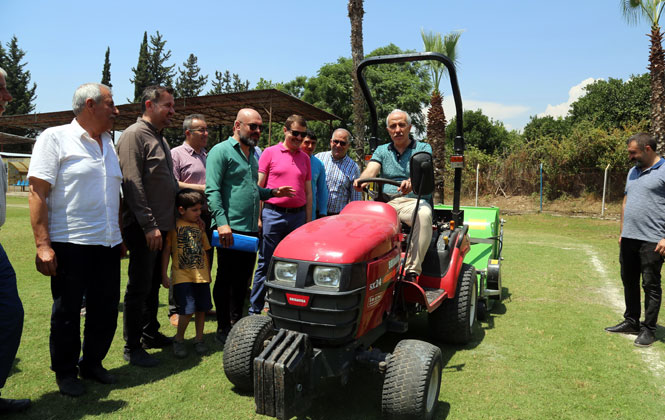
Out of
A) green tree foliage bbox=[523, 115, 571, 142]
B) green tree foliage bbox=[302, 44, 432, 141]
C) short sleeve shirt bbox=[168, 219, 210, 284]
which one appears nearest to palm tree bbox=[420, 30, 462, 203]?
green tree foliage bbox=[302, 44, 432, 141]

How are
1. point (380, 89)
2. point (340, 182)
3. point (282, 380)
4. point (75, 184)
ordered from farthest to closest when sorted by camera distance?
point (380, 89) < point (340, 182) < point (75, 184) < point (282, 380)

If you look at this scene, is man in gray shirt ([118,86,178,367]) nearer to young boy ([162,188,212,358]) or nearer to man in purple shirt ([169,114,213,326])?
young boy ([162,188,212,358])

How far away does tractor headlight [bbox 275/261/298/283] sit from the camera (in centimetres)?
284

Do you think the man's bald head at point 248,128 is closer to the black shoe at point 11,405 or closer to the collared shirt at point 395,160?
the collared shirt at point 395,160

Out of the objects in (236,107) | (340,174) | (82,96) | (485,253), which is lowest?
(485,253)

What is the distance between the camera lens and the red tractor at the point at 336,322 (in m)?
2.54

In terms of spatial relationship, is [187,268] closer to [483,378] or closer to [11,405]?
[11,405]

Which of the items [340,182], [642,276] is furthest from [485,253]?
[340,182]

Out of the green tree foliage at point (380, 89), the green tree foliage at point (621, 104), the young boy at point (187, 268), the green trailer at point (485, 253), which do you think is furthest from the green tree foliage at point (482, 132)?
the young boy at point (187, 268)

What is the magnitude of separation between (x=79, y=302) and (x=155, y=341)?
116 centimetres

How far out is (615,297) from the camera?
6297 mm

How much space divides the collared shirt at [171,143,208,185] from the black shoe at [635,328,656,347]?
483cm

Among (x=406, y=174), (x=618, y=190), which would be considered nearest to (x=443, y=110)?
(x=618, y=190)

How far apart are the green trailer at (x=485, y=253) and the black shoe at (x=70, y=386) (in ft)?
12.6
